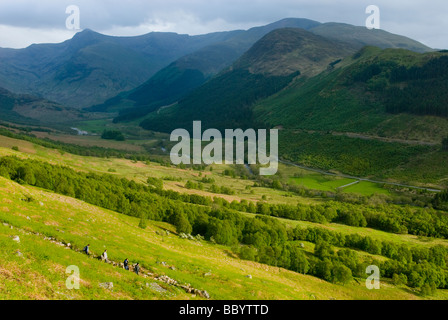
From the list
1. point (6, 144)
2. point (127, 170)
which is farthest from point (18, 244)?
point (6, 144)

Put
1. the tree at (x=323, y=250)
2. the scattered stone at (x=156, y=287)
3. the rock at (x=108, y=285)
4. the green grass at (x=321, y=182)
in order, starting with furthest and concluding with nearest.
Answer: the green grass at (x=321, y=182) → the tree at (x=323, y=250) → the scattered stone at (x=156, y=287) → the rock at (x=108, y=285)

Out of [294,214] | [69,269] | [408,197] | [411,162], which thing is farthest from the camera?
[411,162]

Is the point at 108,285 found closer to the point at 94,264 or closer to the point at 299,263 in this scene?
the point at 94,264

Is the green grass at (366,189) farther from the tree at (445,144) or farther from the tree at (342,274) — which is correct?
the tree at (342,274)

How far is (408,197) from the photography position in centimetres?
15362

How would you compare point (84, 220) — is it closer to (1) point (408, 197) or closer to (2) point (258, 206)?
(2) point (258, 206)

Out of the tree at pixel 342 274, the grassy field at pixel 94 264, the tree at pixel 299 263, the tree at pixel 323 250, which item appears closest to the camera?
the grassy field at pixel 94 264

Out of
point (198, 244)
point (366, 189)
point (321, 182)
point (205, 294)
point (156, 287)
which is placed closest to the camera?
point (156, 287)

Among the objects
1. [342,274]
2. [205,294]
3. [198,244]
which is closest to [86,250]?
[205,294]

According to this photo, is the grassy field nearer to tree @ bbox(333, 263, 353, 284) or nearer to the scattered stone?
the scattered stone

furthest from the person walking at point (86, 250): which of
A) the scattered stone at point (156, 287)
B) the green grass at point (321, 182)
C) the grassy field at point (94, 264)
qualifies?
the green grass at point (321, 182)

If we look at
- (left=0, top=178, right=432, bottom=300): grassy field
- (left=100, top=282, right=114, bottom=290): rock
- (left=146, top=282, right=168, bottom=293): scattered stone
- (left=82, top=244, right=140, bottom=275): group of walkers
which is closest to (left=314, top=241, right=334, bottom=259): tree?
(left=0, top=178, right=432, bottom=300): grassy field

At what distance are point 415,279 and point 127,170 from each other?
431ft
